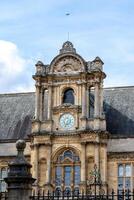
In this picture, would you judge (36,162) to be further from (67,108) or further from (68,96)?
(68,96)

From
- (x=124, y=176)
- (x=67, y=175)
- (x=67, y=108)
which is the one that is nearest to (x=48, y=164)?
(x=67, y=175)

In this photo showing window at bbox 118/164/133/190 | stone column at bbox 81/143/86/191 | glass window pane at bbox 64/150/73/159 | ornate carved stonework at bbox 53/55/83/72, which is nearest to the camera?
stone column at bbox 81/143/86/191

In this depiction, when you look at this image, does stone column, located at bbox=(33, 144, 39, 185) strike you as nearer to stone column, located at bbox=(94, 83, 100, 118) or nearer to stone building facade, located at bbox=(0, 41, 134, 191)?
stone building facade, located at bbox=(0, 41, 134, 191)

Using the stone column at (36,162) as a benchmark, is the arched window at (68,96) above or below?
above

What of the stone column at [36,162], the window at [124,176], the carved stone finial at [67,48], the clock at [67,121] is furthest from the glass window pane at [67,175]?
the carved stone finial at [67,48]

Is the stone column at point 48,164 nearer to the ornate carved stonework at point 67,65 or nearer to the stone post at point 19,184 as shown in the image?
the ornate carved stonework at point 67,65

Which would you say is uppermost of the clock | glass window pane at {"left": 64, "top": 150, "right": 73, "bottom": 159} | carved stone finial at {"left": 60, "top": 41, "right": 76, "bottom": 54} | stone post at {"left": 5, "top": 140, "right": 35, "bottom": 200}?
carved stone finial at {"left": 60, "top": 41, "right": 76, "bottom": 54}

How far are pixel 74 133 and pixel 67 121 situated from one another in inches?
50.8

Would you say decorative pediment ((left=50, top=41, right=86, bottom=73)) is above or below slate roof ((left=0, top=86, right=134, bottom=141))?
above

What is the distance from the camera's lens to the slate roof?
49.3m

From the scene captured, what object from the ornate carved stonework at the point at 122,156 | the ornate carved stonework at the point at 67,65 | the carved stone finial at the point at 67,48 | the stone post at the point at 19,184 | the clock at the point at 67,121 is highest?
the carved stone finial at the point at 67,48

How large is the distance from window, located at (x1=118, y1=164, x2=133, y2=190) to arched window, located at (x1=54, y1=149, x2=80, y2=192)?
3.28m

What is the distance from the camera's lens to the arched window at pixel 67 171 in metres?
46.5

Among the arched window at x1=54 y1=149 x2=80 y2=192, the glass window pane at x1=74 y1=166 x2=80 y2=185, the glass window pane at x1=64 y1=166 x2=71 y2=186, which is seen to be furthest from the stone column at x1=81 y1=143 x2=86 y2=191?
the glass window pane at x1=64 y1=166 x2=71 y2=186
